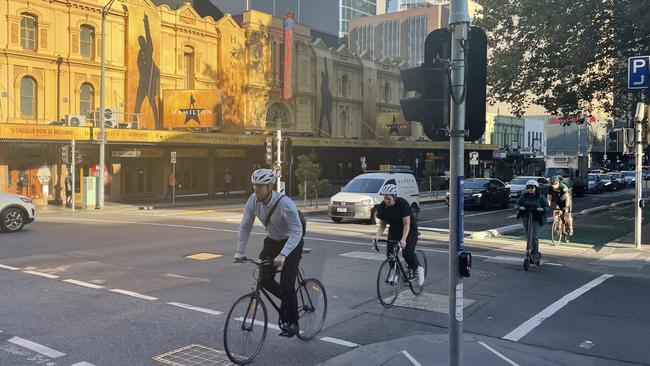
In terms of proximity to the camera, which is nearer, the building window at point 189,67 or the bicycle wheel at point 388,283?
the bicycle wheel at point 388,283

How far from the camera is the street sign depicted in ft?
49.2

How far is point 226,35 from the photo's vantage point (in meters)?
40.8

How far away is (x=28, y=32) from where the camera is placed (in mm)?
30797

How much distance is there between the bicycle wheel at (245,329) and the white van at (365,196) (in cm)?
1542

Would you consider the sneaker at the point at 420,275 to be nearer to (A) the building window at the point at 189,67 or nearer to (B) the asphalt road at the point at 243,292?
(B) the asphalt road at the point at 243,292

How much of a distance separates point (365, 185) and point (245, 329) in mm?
17159

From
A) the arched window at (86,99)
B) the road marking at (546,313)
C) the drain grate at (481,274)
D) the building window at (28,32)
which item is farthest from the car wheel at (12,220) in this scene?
the arched window at (86,99)

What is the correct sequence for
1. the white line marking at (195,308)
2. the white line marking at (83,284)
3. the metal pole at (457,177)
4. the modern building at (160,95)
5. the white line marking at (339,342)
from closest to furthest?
the metal pole at (457,177) → the white line marking at (339,342) → the white line marking at (195,308) → the white line marking at (83,284) → the modern building at (160,95)

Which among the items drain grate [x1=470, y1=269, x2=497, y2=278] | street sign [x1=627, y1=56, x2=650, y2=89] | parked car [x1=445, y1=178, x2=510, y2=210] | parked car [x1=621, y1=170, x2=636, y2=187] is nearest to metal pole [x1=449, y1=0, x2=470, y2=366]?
drain grate [x1=470, y1=269, x2=497, y2=278]

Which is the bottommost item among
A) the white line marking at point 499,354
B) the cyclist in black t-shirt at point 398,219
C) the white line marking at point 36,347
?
the white line marking at point 499,354

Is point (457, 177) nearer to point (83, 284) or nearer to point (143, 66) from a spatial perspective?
point (83, 284)

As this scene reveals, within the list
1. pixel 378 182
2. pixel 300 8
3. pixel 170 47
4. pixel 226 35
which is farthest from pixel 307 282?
pixel 300 8

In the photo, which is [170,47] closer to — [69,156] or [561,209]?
[69,156]

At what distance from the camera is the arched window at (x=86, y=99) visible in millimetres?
33281
